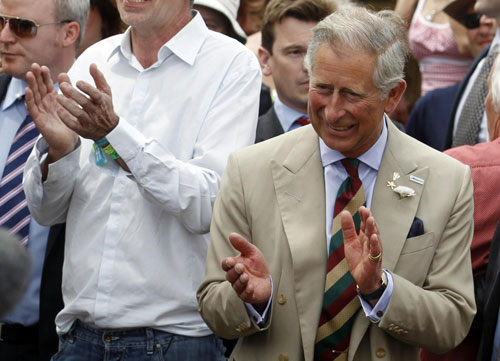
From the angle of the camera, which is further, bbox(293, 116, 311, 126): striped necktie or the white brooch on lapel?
bbox(293, 116, 311, 126): striped necktie

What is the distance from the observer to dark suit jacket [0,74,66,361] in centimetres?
451

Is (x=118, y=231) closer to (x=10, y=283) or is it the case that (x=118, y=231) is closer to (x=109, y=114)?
(x=109, y=114)

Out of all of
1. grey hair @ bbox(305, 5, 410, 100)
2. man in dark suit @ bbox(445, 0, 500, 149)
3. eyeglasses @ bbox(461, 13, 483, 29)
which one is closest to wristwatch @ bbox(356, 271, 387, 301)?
grey hair @ bbox(305, 5, 410, 100)

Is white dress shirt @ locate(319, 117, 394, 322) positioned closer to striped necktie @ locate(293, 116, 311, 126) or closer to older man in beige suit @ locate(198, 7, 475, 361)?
older man in beige suit @ locate(198, 7, 475, 361)

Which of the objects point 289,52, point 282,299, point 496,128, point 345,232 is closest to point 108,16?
point 289,52

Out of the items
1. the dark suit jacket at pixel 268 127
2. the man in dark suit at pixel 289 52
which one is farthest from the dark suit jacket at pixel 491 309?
the man in dark suit at pixel 289 52

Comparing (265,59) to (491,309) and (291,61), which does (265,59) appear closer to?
(291,61)

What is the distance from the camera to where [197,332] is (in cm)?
401

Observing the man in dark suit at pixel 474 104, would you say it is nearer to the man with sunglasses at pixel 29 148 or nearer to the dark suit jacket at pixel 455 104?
the dark suit jacket at pixel 455 104

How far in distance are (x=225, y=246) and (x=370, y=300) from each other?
595 millimetres

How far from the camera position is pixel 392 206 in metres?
3.62

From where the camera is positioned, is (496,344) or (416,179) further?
(496,344)

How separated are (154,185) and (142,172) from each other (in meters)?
0.07

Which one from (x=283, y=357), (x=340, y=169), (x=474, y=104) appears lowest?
(x=474, y=104)
